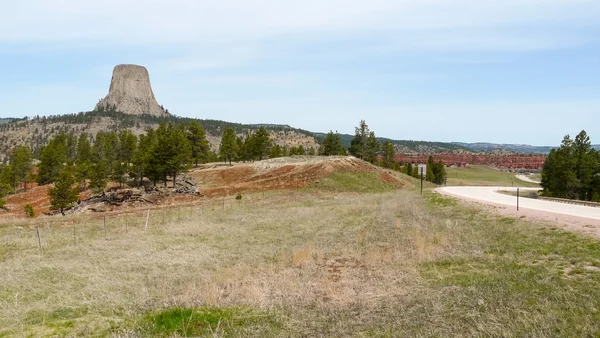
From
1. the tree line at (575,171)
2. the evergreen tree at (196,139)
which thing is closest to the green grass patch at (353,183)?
the tree line at (575,171)

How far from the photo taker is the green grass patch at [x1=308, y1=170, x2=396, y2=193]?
2450 inches

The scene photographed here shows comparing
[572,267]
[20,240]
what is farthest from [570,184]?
[20,240]

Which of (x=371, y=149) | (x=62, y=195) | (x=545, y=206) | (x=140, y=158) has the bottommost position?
(x=62, y=195)

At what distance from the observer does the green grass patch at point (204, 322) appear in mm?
10117

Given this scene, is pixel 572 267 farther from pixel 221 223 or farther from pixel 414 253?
pixel 221 223

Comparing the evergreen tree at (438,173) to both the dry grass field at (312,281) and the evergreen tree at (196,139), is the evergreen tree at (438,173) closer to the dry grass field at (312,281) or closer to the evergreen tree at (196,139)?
the evergreen tree at (196,139)

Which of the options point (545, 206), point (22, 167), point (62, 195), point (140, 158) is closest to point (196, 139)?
point (140, 158)

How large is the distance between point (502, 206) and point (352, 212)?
12.0 metres

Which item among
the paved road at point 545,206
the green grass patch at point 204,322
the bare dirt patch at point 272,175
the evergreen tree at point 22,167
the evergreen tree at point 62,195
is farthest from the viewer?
the evergreen tree at point 22,167

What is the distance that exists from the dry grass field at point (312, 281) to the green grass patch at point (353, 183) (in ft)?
110

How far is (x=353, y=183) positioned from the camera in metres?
65.4

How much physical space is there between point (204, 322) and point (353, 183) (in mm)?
55846

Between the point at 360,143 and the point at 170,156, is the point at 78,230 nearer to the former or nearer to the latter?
the point at 170,156

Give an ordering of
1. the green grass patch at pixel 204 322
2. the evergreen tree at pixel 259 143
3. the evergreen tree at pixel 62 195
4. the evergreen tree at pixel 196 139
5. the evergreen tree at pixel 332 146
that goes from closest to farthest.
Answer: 1. the green grass patch at pixel 204 322
2. the evergreen tree at pixel 62 195
3. the evergreen tree at pixel 196 139
4. the evergreen tree at pixel 259 143
5. the evergreen tree at pixel 332 146
